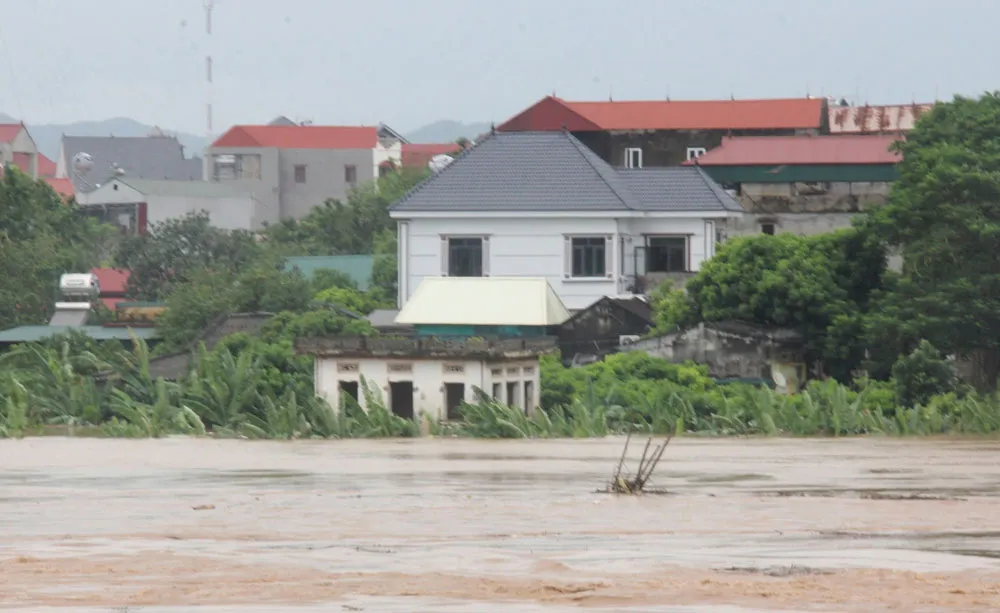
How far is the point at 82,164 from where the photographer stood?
118250 mm

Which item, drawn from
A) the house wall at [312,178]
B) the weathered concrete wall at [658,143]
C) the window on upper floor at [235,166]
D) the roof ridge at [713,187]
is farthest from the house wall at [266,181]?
the roof ridge at [713,187]

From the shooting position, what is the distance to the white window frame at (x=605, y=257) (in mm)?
47781

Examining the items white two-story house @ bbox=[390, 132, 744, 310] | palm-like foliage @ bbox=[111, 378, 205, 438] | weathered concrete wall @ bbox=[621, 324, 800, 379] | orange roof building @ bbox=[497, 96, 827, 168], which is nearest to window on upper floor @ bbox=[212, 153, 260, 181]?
orange roof building @ bbox=[497, 96, 827, 168]

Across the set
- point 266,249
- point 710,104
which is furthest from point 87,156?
point 710,104

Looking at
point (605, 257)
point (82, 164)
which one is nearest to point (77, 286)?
point (605, 257)

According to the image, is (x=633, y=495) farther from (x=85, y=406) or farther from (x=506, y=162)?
(x=506, y=162)

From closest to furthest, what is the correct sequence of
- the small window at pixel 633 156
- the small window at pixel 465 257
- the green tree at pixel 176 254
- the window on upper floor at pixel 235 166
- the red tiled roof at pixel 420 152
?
the small window at pixel 465 257, the green tree at pixel 176 254, the small window at pixel 633 156, the window on upper floor at pixel 235 166, the red tiled roof at pixel 420 152

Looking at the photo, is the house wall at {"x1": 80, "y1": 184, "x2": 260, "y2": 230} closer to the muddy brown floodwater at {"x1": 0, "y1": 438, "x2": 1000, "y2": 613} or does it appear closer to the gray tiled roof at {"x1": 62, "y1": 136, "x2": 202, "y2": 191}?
the gray tiled roof at {"x1": 62, "y1": 136, "x2": 202, "y2": 191}

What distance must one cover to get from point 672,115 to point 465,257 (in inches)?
991

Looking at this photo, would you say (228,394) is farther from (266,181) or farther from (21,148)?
(21,148)

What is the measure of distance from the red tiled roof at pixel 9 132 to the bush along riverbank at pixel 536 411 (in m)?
79.6

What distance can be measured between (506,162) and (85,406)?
16360 mm

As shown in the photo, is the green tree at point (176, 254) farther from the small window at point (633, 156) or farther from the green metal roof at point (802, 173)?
the green metal roof at point (802, 173)

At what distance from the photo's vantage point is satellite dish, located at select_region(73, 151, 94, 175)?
11825 cm
